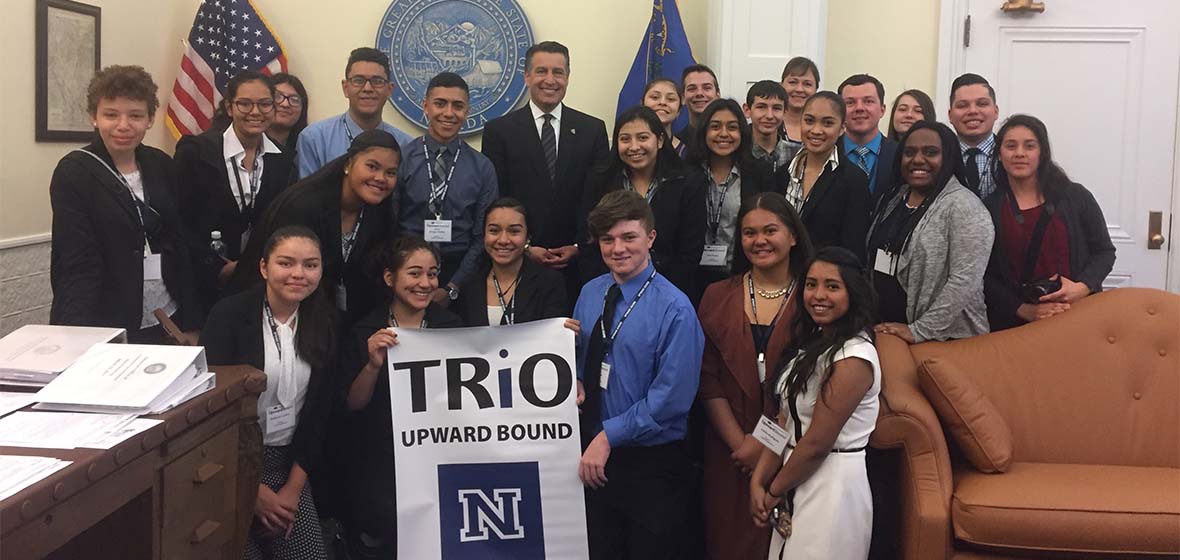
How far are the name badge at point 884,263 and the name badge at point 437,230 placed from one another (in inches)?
65.1

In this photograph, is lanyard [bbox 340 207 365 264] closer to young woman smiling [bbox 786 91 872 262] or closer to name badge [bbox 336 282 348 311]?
name badge [bbox 336 282 348 311]

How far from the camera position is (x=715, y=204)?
12.0 feet

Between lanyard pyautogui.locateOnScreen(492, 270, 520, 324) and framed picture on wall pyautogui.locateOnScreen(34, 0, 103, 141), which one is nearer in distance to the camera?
lanyard pyautogui.locateOnScreen(492, 270, 520, 324)

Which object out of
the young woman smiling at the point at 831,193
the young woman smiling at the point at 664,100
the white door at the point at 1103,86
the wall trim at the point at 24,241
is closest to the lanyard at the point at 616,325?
the young woman smiling at the point at 831,193

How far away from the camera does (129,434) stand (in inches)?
77.2

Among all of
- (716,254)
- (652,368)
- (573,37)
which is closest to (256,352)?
(652,368)

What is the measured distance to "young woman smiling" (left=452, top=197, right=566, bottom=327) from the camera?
3240mm

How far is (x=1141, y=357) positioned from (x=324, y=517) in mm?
3050

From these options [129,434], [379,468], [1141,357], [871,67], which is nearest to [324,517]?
[379,468]

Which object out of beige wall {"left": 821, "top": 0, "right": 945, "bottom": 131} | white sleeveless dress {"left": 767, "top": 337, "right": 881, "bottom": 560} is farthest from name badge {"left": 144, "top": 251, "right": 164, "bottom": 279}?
beige wall {"left": 821, "top": 0, "right": 945, "bottom": 131}

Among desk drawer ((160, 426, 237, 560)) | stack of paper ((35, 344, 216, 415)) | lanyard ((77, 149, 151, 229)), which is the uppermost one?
lanyard ((77, 149, 151, 229))

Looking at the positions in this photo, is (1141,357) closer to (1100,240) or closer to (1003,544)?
(1100,240)

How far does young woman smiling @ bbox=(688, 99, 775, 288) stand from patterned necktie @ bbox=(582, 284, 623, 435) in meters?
0.73

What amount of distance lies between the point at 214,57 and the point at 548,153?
263 cm
